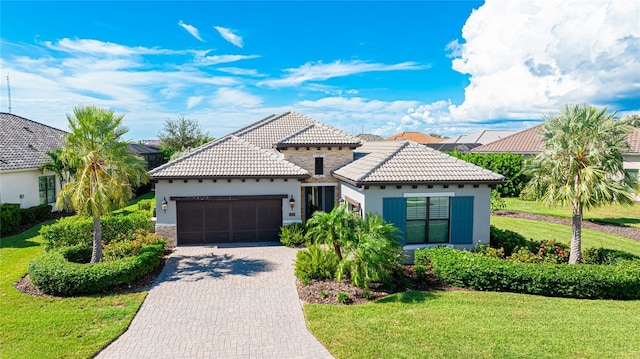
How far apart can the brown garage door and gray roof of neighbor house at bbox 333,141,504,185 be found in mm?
3925

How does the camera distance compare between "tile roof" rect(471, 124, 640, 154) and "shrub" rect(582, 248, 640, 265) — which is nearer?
"shrub" rect(582, 248, 640, 265)

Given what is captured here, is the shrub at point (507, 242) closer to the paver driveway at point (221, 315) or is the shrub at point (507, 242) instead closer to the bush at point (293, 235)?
the bush at point (293, 235)

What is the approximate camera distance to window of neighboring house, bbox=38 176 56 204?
76.5 ft

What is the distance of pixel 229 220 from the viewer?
17.3 meters

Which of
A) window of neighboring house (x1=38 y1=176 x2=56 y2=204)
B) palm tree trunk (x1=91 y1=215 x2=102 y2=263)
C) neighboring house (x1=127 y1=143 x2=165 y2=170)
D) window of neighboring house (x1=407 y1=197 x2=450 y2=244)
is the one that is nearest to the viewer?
palm tree trunk (x1=91 y1=215 x2=102 y2=263)

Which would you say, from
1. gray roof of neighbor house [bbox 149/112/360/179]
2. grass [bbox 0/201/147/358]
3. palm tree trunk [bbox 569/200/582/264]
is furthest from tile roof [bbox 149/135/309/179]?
palm tree trunk [bbox 569/200/582/264]

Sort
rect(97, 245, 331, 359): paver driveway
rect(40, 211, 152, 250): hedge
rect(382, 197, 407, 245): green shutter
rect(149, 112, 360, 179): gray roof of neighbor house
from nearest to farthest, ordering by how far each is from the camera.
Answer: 1. rect(97, 245, 331, 359): paver driveway
2. rect(382, 197, 407, 245): green shutter
3. rect(40, 211, 152, 250): hedge
4. rect(149, 112, 360, 179): gray roof of neighbor house

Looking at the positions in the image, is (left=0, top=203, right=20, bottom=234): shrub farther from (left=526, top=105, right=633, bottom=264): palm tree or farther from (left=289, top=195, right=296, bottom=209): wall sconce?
(left=526, top=105, right=633, bottom=264): palm tree

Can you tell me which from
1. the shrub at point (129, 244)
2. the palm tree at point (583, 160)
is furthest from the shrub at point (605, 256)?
the shrub at point (129, 244)

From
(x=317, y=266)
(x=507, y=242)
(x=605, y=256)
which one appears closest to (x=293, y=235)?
(x=317, y=266)

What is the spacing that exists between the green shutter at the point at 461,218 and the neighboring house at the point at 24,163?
17951 millimetres

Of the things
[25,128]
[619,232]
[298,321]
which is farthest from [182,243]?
[619,232]

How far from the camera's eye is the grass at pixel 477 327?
8.02 meters

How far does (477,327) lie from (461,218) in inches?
244
